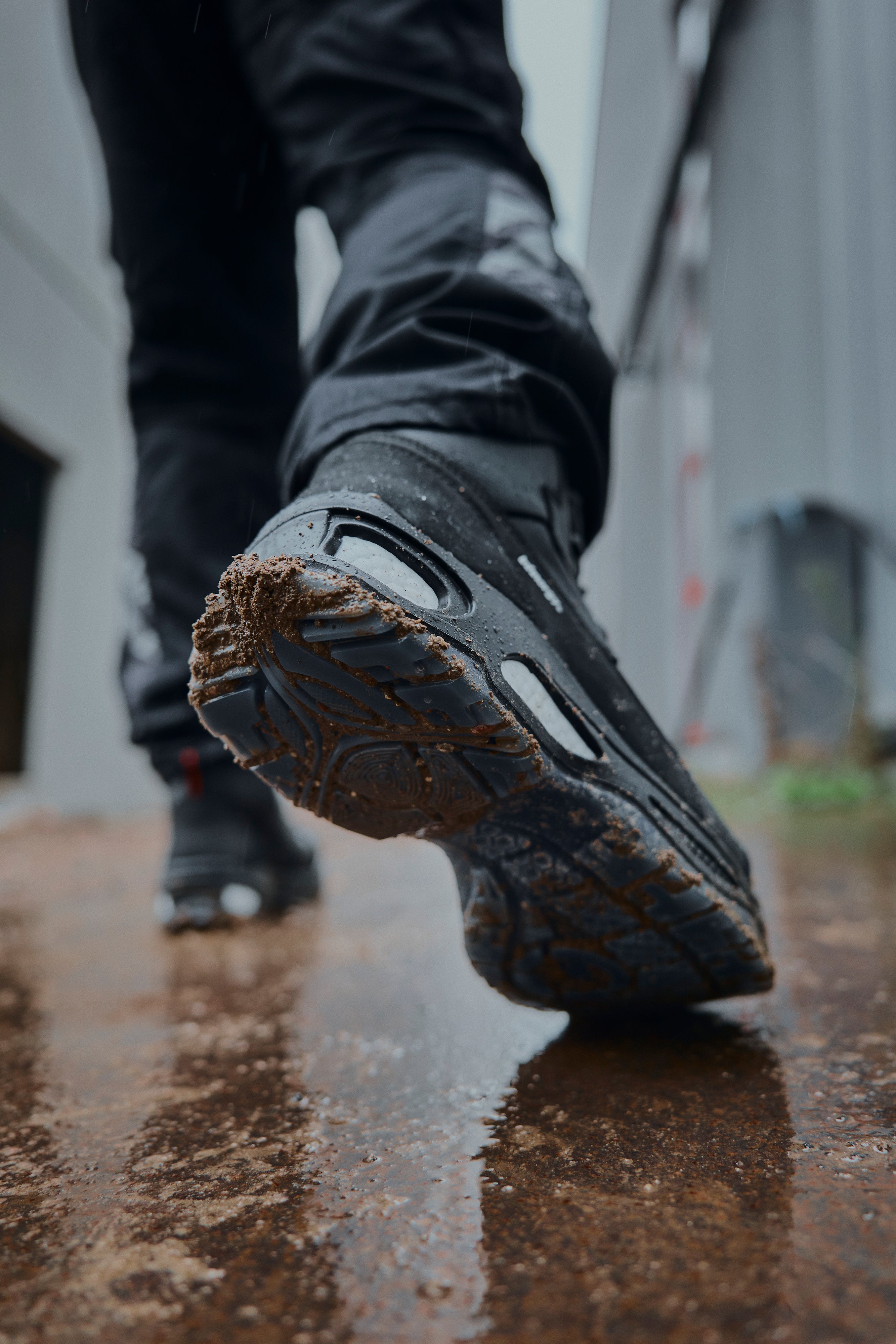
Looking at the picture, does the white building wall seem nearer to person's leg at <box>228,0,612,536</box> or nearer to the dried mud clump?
person's leg at <box>228,0,612,536</box>

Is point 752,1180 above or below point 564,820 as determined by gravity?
below

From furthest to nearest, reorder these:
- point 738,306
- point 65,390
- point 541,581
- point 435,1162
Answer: point 738,306 → point 65,390 → point 541,581 → point 435,1162

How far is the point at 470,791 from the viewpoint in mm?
424

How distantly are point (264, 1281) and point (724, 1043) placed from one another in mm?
306

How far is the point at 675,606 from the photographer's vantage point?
7.00 meters

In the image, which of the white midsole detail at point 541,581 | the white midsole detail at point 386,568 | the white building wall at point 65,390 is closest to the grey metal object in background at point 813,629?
the white building wall at point 65,390

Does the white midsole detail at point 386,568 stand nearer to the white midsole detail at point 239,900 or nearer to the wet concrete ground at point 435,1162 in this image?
the wet concrete ground at point 435,1162

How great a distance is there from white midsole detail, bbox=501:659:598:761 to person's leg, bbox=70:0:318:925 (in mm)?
529

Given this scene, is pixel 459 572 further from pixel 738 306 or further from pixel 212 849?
pixel 738 306

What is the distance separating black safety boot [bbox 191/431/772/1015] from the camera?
39cm

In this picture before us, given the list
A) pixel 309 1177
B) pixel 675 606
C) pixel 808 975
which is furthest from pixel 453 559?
pixel 675 606

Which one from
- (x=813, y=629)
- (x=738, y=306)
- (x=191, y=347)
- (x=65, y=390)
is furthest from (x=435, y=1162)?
(x=738, y=306)

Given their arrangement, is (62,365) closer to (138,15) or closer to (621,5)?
(138,15)

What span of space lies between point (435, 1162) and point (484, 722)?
176mm
